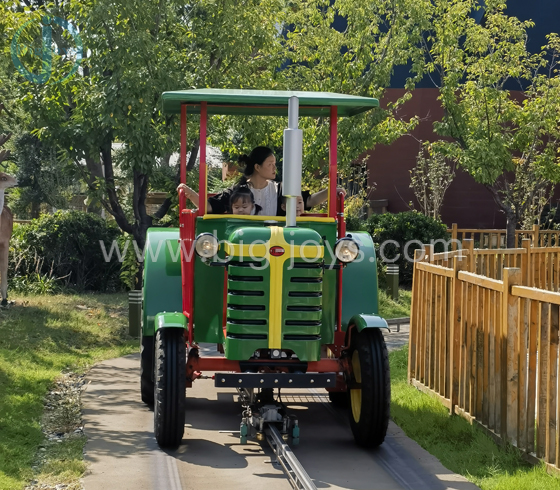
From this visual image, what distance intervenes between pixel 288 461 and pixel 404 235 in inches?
443

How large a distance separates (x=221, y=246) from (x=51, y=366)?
361cm

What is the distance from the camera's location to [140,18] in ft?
36.8

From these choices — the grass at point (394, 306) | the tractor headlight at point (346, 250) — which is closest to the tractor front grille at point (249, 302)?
the tractor headlight at point (346, 250)

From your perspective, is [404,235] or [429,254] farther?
[404,235]

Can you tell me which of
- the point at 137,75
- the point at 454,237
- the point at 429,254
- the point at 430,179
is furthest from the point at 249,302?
the point at 430,179

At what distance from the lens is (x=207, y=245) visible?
19.3ft

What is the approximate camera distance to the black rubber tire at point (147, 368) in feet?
22.9

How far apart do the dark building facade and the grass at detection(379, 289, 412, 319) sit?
770 centimetres

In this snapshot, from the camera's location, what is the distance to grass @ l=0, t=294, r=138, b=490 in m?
5.55

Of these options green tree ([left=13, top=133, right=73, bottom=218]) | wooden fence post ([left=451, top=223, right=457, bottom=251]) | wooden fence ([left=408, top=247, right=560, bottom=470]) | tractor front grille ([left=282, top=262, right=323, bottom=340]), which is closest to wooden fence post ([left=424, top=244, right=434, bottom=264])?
wooden fence ([left=408, top=247, right=560, bottom=470])

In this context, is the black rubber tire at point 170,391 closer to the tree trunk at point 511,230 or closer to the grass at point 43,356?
→ the grass at point 43,356

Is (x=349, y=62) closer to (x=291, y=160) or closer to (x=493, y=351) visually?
(x=493, y=351)

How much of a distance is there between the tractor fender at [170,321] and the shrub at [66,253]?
873 centimetres

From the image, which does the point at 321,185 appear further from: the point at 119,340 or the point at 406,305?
the point at 119,340
